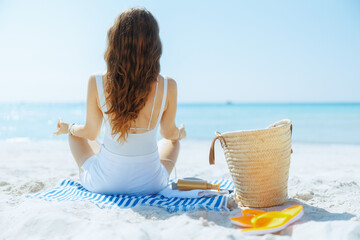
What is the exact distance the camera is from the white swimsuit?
2.70 m

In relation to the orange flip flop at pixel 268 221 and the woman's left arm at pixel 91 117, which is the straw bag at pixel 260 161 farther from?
the woman's left arm at pixel 91 117

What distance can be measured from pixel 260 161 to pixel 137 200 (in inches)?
41.5

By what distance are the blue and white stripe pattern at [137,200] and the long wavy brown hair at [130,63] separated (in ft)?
1.84

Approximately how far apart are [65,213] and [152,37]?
1409 millimetres

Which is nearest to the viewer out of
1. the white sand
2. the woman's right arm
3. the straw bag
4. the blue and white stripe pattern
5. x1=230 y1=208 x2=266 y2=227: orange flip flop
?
the white sand

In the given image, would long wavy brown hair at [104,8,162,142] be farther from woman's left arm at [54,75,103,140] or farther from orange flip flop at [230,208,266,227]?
orange flip flop at [230,208,266,227]

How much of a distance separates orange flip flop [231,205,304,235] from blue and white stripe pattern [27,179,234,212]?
0.44m

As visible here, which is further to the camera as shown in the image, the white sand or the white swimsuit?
the white swimsuit

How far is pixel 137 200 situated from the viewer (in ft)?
8.70

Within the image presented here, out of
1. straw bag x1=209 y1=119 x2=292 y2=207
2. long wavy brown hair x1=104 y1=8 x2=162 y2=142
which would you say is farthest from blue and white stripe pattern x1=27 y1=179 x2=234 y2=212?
long wavy brown hair x1=104 y1=8 x2=162 y2=142

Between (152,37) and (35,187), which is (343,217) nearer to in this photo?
(152,37)

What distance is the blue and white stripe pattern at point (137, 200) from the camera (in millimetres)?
2479

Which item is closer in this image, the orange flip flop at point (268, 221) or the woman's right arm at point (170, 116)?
the orange flip flop at point (268, 221)

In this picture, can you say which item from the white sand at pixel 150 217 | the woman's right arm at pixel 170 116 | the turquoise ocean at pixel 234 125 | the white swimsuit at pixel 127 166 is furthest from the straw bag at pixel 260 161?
the turquoise ocean at pixel 234 125
